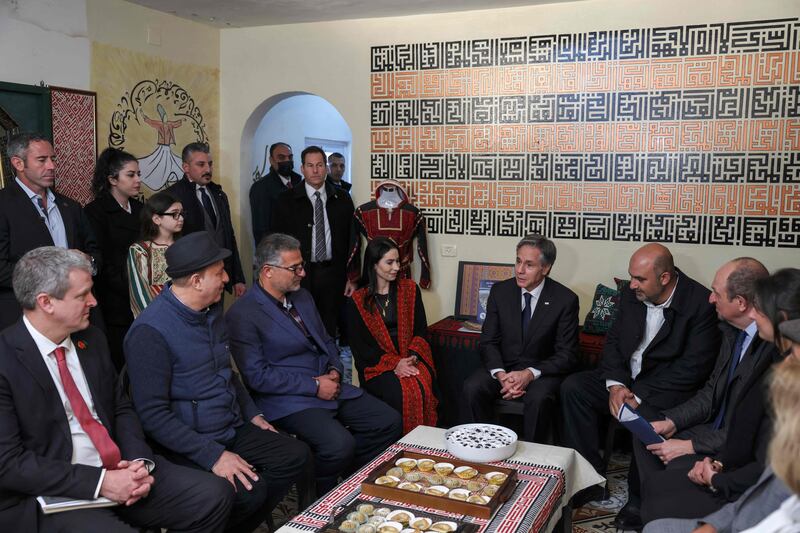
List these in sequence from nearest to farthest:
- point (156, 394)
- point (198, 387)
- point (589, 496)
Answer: point (156, 394), point (198, 387), point (589, 496)

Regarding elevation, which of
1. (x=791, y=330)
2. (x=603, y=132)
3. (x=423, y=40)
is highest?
(x=423, y=40)

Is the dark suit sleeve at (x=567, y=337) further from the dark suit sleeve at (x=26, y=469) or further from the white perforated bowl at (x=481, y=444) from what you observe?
the dark suit sleeve at (x=26, y=469)

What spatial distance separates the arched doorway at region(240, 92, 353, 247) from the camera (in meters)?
5.88

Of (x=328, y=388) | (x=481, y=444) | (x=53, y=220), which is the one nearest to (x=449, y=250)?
(x=328, y=388)

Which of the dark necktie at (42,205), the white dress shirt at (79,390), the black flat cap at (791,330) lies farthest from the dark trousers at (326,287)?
the black flat cap at (791,330)

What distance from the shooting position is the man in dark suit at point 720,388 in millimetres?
2982

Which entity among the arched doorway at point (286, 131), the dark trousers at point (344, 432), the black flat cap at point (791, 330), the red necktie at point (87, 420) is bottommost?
the dark trousers at point (344, 432)

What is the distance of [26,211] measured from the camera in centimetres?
365

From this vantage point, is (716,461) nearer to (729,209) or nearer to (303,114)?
(729,209)

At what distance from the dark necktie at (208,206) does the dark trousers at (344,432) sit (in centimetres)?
197

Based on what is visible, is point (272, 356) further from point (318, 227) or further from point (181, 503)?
point (318, 227)

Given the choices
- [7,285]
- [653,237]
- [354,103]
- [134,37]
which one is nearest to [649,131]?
[653,237]

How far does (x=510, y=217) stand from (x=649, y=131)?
1077mm

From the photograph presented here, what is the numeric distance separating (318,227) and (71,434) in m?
2.97
